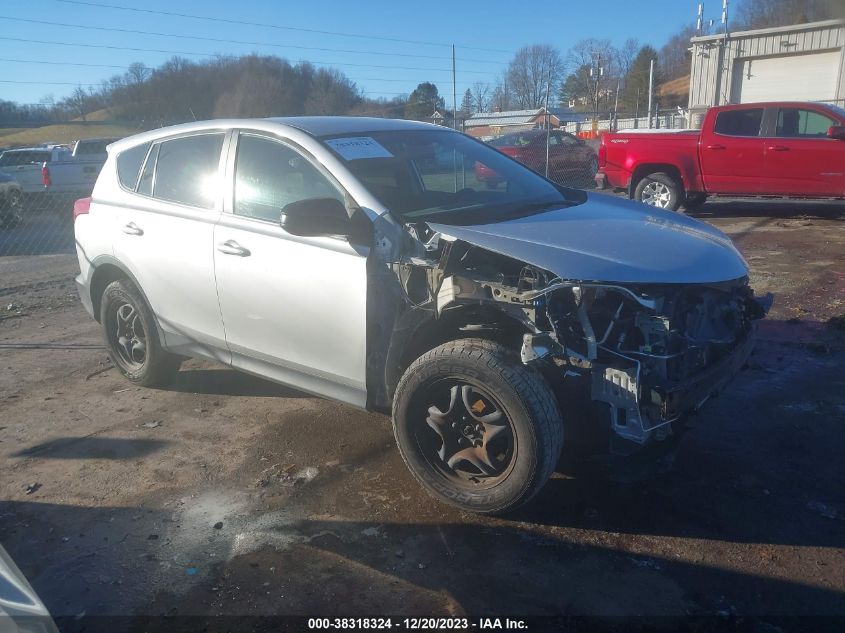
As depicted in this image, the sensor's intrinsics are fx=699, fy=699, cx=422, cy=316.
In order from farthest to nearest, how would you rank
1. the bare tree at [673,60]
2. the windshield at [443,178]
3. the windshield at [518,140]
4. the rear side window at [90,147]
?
the bare tree at [673,60], the rear side window at [90,147], the windshield at [518,140], the windshield at [443,178]

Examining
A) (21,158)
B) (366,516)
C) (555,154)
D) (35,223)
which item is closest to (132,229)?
(366,516)

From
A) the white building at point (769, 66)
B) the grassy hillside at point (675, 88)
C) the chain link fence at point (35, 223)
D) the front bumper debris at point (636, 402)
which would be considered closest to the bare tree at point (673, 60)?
the grassy hillside at point (675, 88)

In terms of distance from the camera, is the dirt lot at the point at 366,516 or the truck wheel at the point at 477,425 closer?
the dirt lot at the point at 366,516

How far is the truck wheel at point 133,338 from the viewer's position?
4867 mm

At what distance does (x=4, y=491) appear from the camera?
A: 12.5ft

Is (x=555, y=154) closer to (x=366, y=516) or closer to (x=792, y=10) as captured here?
(x=792, y=10)

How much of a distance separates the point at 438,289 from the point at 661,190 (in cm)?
1004

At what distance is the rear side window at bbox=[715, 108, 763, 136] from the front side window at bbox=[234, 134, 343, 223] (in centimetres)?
973

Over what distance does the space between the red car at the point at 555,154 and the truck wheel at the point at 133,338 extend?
13667mm

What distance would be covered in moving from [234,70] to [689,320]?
21.4 metres

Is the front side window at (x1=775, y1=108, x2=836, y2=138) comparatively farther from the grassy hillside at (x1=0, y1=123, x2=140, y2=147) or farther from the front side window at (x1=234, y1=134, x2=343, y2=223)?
the grassy hillside at (x1=0, y1=123, x2=140, y2=147)

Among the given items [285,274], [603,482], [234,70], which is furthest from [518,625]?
[234,70]

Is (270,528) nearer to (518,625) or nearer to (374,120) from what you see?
(518,625)

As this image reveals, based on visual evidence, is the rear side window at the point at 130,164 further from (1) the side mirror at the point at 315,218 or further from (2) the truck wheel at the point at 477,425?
(2) the truck wheel at the point at 477,425
